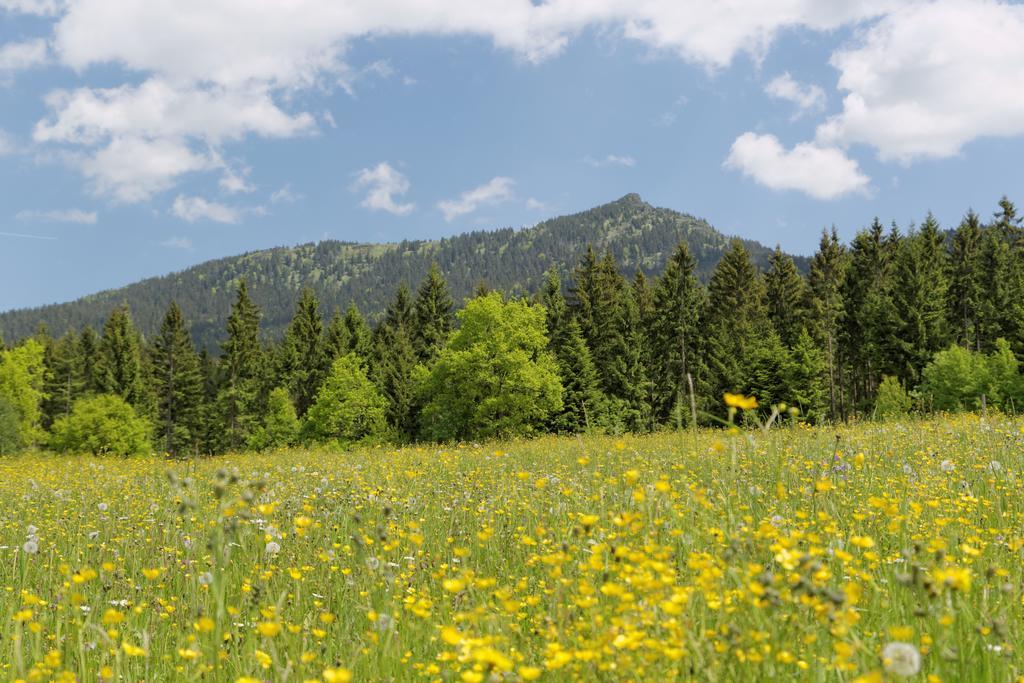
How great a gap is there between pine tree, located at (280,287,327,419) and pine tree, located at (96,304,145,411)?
12219mm

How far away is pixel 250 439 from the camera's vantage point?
2026 inches

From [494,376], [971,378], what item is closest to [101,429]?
[494,376]

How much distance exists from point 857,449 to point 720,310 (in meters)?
40.8

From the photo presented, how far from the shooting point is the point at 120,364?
55844 mm

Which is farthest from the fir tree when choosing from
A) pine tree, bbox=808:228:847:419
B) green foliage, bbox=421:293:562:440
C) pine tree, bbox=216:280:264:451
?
pine tree, bbox=216:280:264:451

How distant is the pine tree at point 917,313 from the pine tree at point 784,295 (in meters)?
6.80

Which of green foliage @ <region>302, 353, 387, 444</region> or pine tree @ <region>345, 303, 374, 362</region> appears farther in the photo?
pine tree @ <region>345, 303, 374, 362</region>

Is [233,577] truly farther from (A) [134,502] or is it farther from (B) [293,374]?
(B) [293,374]

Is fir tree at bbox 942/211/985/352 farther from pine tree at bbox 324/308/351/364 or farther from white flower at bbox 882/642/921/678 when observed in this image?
white flower at bbox 882/642/921/678

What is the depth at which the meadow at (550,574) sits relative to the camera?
6.62 feet

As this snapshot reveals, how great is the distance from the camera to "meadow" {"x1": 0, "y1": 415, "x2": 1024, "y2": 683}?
2018 millimetres

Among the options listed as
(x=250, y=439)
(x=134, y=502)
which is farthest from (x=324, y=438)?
(x=134, y=502)

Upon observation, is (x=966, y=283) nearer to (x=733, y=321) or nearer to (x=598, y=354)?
(x=733, y=321)

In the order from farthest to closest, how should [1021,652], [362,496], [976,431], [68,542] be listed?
[976,431]
[362,496]
[68,542]
[1021,652]
